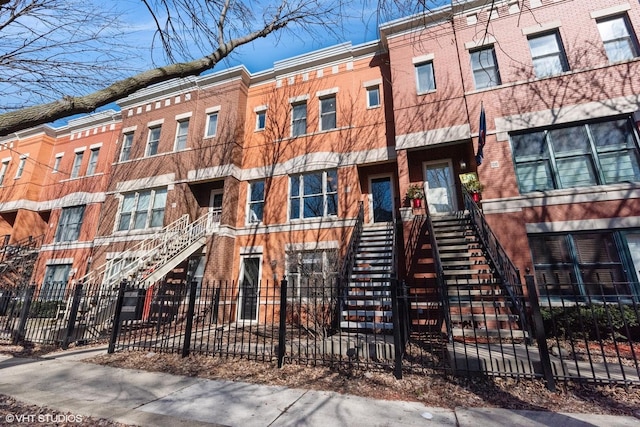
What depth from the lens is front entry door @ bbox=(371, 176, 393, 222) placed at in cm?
1298

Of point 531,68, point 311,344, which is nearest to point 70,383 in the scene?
point 311,344

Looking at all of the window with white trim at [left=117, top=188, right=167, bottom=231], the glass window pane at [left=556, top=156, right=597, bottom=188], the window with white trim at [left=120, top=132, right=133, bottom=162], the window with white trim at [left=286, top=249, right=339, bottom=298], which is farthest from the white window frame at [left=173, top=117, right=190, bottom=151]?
the glass window pane at [left=556, top=156, right=597, bottom=188]

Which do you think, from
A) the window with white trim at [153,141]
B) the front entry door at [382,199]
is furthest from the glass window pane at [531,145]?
the window with white trim at [153,141]

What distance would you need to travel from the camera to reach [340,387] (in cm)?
506

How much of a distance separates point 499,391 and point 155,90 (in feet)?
69.3

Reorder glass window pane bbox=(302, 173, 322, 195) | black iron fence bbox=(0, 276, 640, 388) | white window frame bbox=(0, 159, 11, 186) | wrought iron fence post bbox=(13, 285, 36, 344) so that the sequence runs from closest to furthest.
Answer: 1. black iron fence bbox=(0, 276, 640, 388)
2. wrought iron fence post bbox=(13, 285, 36, 344)
3. glass window pane bbox=(302, 173, 322, 195)
4. white window frame bbox=(0, 159, 11, 186)

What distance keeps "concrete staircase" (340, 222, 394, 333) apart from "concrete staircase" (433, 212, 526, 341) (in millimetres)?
1656

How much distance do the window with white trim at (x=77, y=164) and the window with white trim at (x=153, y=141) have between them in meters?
6.69

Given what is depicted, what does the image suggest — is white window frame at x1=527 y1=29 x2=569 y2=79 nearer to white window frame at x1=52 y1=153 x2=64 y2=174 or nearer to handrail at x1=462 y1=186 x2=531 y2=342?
handrail at x1=462 y1=186 x2=531 y2=342

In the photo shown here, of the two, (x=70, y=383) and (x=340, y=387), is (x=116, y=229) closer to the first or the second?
(x=70, y=383)

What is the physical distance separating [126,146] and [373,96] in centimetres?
1514

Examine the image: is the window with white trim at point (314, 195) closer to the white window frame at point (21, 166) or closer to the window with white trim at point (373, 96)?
the window with white trim at point (373, 96)

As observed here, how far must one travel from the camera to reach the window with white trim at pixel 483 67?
1132 cm

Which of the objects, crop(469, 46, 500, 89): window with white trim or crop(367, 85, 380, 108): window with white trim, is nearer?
crop(469, 46, 500, 89): window with white trim
